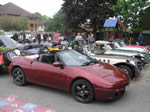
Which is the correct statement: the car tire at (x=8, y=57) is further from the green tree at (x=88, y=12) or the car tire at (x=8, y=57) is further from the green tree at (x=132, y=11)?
the green tree at (x=88, y=12)

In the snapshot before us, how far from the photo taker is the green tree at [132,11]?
1683 centimetres

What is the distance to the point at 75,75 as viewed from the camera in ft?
14.7

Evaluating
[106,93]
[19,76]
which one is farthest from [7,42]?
[106,93]

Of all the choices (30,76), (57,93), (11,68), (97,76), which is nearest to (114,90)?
(97,76)

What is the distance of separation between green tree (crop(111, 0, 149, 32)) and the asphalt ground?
41.3 feet

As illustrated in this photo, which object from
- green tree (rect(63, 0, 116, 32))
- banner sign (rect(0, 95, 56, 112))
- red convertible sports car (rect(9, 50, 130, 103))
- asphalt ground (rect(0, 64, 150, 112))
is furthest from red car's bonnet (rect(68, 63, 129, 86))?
green tree (rect(63, 0, 116, 32))

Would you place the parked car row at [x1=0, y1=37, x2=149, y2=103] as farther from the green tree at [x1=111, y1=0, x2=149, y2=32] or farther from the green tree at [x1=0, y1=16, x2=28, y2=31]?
the green tree at [x1=0, y1=16, x2=28, y2=31]

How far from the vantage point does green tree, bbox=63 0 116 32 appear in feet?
80.4

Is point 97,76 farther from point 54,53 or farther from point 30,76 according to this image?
point 30,76

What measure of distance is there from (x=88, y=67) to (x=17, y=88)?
8.67 feet

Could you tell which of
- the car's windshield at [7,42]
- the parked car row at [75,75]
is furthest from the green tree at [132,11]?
the car's windshield at [7,42]

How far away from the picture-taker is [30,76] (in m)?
5.52

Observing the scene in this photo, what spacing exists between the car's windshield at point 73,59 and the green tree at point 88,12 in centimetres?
1992

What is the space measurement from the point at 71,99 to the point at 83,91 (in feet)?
1.88
